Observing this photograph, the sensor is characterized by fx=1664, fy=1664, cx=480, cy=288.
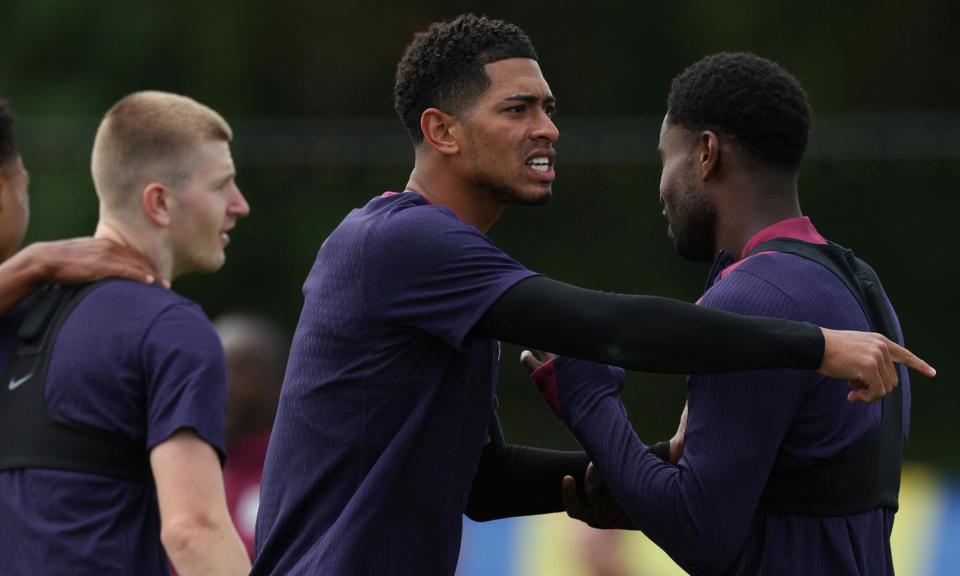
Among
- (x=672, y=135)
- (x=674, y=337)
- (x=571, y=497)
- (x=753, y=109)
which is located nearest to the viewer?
(x=674, y=337)

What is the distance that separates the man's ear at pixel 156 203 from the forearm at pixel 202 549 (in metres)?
1.01

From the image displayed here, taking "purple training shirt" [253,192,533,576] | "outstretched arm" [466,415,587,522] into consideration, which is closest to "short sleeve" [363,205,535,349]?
"purple training shirt" [253,192,533,576]

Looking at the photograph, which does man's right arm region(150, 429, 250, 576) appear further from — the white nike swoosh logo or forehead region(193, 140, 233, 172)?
forehead region(193, 140, 233, 172)

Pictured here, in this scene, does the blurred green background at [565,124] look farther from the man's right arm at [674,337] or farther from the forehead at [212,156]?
the man's right arm at [674,337]

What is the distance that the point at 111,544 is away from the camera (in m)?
4.36

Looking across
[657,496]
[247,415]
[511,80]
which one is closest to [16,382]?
[511,80]

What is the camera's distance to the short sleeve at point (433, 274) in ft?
12.4

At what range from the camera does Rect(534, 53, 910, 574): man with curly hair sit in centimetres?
383

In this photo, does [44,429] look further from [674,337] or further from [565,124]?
[565,124]

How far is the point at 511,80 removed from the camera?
4.17m

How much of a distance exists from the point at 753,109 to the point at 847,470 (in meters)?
0.91

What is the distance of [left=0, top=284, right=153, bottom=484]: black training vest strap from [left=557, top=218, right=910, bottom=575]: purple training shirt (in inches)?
50.9

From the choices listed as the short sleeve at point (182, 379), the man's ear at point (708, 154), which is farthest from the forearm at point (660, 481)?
the short sleeve at point (182, 379)

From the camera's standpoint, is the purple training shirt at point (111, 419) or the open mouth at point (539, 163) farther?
the purple training shirt at point (111, 419)
